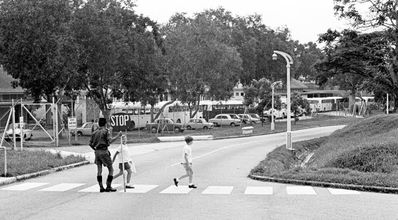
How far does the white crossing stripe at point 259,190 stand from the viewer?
45.6 ft

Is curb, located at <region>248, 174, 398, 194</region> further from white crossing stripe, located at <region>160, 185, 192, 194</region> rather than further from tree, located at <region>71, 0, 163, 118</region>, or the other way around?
tree, located at <region>71, 0, 163, 118</region>

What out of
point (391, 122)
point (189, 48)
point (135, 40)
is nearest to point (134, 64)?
point (135, 40)

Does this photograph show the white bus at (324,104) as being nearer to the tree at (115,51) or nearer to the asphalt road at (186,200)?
the tree at (115,51)

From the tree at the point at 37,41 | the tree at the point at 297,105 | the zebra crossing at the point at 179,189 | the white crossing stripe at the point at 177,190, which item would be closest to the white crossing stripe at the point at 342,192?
the zebra crossing at the point at 179,189

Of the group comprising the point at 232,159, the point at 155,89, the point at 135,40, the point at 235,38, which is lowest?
the point at 232,159

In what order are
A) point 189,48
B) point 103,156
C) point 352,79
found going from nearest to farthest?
point 103,156 < point 189,48 < point 352,79

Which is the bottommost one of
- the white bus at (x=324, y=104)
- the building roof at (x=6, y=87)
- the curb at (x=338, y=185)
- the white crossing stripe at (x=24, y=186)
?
the white crossing stripe at (x=24, y=186)

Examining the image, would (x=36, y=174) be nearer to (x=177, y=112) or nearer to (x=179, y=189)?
(x=179, y=189)

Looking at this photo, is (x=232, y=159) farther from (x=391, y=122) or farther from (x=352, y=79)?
(x=352, y=79)

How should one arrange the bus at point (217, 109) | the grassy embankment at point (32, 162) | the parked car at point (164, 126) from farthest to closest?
1. the bus at point (217, 109)
2. the parked car at point (164, 126)
3. the grassy embankment at point (32, 162)

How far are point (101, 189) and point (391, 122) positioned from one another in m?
22.1

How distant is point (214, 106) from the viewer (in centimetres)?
7300

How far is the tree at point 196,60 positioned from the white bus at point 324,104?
37.8m

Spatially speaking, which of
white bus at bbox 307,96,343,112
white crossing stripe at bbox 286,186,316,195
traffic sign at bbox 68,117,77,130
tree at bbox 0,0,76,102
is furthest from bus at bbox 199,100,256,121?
white crossing stripe at bbox 286,186,316,195
